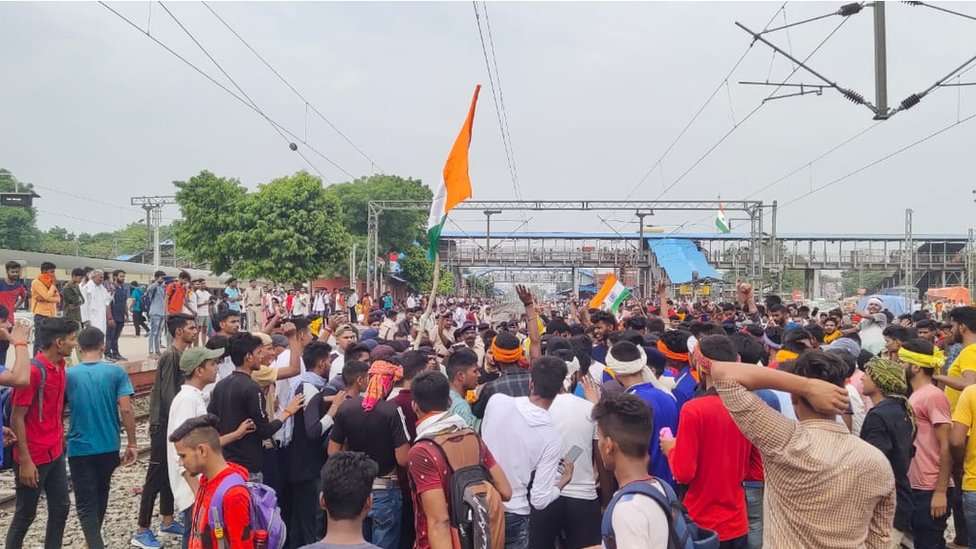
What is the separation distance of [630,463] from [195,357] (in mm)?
3212

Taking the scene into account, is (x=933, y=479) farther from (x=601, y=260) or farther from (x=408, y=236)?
(x=601, y=260)

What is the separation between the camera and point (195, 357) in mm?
4984

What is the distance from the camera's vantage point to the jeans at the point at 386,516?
14.7 feet

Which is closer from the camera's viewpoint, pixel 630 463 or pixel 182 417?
pixel 630 463

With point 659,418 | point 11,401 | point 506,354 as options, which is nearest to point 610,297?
point 506,354

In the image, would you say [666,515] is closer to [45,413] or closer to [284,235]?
[45,413]

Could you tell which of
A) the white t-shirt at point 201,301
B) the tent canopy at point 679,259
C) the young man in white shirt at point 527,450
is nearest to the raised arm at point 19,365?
the young man in white shirt at point 527,450

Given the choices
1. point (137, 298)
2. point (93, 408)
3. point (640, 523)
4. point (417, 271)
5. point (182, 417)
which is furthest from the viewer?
point (417, 271)

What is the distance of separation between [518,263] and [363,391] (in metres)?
49.3

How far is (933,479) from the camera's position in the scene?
16.4 ft

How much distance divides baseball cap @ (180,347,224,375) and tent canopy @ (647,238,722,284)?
3242 centimetres

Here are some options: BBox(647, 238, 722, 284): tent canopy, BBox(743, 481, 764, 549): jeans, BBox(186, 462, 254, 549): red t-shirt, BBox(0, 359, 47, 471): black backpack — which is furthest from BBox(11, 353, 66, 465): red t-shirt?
BBox(647, 238, 722, 284): tent canopy

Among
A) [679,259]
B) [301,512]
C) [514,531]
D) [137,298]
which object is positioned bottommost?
[301,512]

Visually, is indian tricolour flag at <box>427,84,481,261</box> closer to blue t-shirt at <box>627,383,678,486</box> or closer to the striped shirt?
blue t-shirt at <box>627,383,678,486</box>
